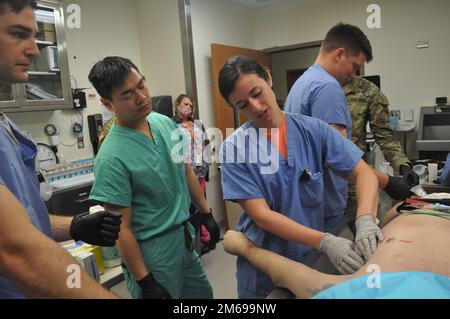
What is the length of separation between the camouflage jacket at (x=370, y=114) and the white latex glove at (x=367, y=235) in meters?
1.10

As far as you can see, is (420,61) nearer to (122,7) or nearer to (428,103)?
(428,103)

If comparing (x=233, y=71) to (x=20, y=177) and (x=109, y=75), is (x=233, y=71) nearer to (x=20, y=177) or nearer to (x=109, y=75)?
(x=109, y=75)

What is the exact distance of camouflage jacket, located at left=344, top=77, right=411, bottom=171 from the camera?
194 cm

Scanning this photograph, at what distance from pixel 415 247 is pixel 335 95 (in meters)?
0.72

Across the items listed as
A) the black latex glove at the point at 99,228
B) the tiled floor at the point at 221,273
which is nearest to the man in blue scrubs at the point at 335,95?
the black latex glove at the point at 99,228

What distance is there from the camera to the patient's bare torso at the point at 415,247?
0.75 metres

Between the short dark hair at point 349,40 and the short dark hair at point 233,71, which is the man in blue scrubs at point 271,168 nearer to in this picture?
the short dark hair at point 233,71

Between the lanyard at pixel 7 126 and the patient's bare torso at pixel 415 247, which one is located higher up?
the lanyard at pixel 7 126

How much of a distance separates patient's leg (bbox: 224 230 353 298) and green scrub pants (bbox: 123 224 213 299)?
30 centimetres

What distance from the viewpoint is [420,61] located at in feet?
9.61

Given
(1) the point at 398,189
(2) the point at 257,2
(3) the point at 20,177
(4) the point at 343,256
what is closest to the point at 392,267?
(4) the point at 343,256

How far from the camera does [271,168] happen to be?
96cm

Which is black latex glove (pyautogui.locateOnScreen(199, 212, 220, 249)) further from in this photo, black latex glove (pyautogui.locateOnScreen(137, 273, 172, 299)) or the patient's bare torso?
the patient's bare torso

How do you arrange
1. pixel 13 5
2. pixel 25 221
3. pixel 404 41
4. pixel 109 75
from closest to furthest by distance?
pixel 25 221 < pixel 13 5 < pixel 109 75 < pixel 404 41
